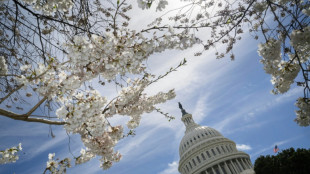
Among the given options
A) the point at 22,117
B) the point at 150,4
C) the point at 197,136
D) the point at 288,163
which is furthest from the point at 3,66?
the point at 197,136

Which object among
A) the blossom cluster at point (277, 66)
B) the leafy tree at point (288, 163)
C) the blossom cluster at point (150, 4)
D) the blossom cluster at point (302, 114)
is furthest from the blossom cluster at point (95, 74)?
the leafy tree at point (288, 163)

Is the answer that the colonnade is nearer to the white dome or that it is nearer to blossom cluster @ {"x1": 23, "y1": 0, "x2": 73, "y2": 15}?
the white dome

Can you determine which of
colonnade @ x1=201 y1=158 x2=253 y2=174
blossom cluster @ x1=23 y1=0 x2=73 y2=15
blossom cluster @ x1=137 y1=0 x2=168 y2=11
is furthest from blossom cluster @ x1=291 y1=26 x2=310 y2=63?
colonnade @ x1=201 y1=158 x2=253 y2=174

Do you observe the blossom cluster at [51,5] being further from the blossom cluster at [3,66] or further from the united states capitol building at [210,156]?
the united states capitol building at [210,156]

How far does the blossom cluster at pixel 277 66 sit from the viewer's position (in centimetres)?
445

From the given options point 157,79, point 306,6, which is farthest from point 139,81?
point 306,6

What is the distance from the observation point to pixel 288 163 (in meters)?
21.6

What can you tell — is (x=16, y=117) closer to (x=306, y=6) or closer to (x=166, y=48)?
(x=166, y=48)

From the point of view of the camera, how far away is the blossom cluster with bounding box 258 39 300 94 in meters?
4.45

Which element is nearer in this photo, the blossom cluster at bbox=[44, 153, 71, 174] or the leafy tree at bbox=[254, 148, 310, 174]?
the blossom cluster at bbox=[44, 153, 71, 174]

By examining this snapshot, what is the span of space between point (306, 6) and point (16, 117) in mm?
5778

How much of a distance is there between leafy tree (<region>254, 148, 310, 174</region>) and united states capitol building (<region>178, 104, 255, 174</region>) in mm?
26698

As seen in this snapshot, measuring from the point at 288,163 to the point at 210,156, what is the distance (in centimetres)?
3372

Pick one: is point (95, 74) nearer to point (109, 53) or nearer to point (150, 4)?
point (109, 53)
